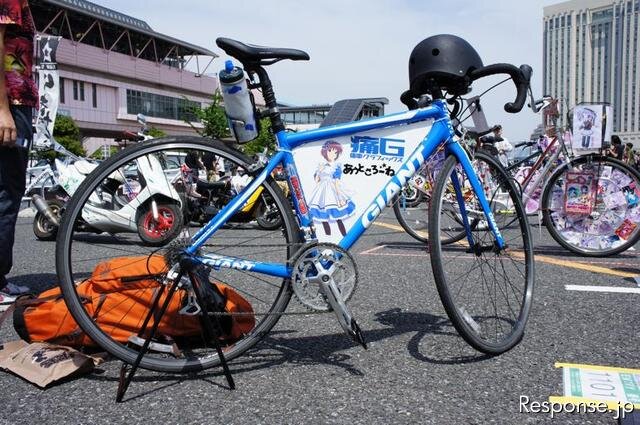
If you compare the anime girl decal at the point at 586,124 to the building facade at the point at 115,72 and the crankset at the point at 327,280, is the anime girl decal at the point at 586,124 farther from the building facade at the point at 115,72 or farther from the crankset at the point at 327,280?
the building facade at the point at 115,72

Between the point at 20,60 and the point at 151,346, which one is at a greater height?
the point at 20,60

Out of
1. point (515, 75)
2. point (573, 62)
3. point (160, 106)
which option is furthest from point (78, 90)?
point (515, 75)

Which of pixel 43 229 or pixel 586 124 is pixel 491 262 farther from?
pixel 43 229

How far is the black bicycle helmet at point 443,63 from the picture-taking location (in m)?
2.46

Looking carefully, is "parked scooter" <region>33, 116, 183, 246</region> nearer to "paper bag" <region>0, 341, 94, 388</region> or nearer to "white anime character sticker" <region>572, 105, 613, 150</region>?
"paper bag" <region>0, 341, 94, 388</region>

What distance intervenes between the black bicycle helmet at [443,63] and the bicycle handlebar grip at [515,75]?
6 cm

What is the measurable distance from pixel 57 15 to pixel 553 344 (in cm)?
5744

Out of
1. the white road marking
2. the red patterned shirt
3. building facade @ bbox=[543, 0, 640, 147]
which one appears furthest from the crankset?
building facade @ bbox=[543, 0, 640, 147]

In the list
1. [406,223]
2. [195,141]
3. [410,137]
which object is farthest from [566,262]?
[195,141]

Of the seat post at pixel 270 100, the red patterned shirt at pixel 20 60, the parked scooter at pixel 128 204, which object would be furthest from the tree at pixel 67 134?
the seat post at pixel 270 100

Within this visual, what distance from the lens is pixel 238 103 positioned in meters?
2.24

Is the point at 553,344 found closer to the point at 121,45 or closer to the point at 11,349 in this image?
the point at 11,349

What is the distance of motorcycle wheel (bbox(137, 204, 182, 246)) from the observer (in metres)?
2.74

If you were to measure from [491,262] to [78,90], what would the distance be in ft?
182
